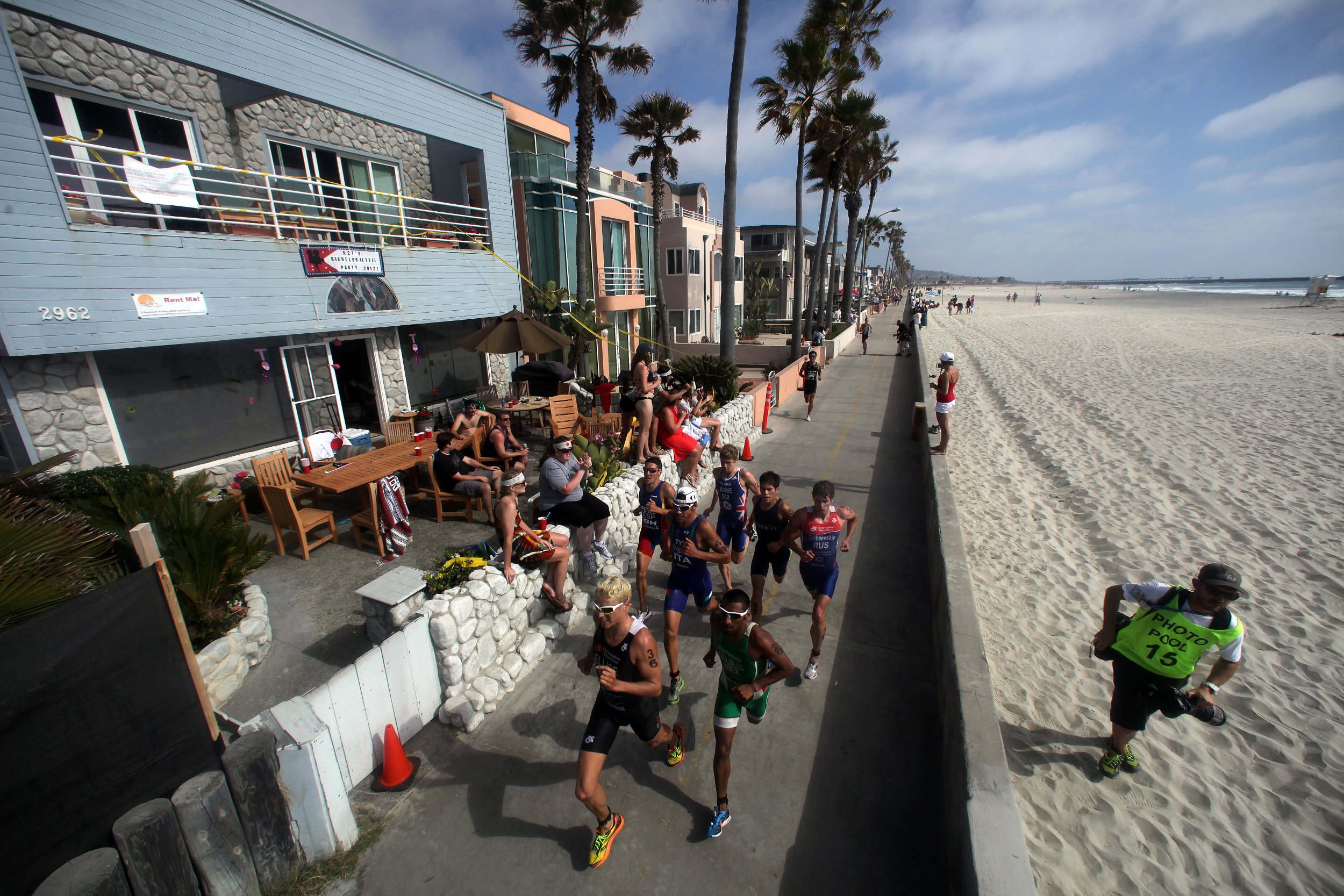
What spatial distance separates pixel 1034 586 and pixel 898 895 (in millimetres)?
4231

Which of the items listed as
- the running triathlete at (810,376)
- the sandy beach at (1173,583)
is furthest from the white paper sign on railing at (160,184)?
the running triathlete at (810,376)

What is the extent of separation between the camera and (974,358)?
25.2 metres

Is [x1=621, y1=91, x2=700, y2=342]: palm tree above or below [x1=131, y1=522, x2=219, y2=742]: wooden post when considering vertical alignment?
above

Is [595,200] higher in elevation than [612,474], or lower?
higher

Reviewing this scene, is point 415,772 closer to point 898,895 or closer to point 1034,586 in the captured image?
point 898,895

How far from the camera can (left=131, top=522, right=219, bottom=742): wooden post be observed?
2.72m

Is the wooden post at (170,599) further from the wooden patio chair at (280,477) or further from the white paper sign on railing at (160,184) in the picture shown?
the white paper sign on railing at (160,184)

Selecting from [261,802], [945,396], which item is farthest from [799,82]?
[261,802]

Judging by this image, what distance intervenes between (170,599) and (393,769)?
1982 mm

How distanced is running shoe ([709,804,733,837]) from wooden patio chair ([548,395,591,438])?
6.96 metres

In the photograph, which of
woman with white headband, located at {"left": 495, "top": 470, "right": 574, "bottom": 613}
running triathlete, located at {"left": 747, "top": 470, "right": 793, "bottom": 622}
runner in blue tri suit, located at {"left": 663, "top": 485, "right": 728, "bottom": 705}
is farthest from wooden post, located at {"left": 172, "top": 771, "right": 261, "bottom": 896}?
running triathlete, located at {"left": 747, "top": 470, "right": 793, "bottom": 622}

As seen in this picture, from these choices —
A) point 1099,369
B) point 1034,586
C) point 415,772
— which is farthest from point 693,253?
Result: point 415,772

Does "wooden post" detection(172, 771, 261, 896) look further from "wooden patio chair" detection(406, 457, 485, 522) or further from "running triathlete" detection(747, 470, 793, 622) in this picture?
"wooden patio chair" detection(406, 457, 485, 522)

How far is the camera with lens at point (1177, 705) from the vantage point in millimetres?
3387
